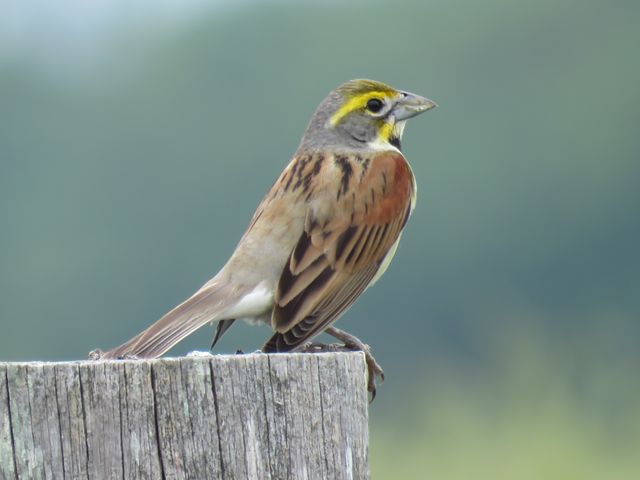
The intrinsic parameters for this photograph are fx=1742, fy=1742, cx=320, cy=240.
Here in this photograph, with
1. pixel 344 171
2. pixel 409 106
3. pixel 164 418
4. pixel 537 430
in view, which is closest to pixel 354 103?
pixel 409 106

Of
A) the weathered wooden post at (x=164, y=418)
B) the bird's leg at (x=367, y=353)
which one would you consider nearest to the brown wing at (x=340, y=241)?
the bird's leg at (x=367, y=353)

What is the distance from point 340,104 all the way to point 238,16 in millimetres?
107255

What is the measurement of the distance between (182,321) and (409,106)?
2613 millimetres

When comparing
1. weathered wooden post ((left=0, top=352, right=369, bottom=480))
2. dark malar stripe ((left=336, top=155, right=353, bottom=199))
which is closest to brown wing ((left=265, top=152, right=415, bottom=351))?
dark malar stripe ((left=336, top=155, right=353, bottom=199))

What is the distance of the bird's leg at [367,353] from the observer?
25.4 ft

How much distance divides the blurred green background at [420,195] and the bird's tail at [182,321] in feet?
57.1

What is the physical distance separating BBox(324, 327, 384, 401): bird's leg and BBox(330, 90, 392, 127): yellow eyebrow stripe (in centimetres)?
146

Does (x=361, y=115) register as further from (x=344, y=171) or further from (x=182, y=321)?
(x=182, y=321)

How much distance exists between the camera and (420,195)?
260 ft

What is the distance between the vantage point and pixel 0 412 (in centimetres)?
519

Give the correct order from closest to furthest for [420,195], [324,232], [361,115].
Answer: [324,232] < [361,115] < [420,195]

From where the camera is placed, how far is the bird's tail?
7.01m

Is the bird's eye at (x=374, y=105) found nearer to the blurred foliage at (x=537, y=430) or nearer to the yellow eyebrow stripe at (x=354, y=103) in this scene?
the yellow eyebrow stripe at (x=354, y=103)

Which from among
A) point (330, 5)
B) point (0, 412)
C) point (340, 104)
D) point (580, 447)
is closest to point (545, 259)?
point (580, 447)
